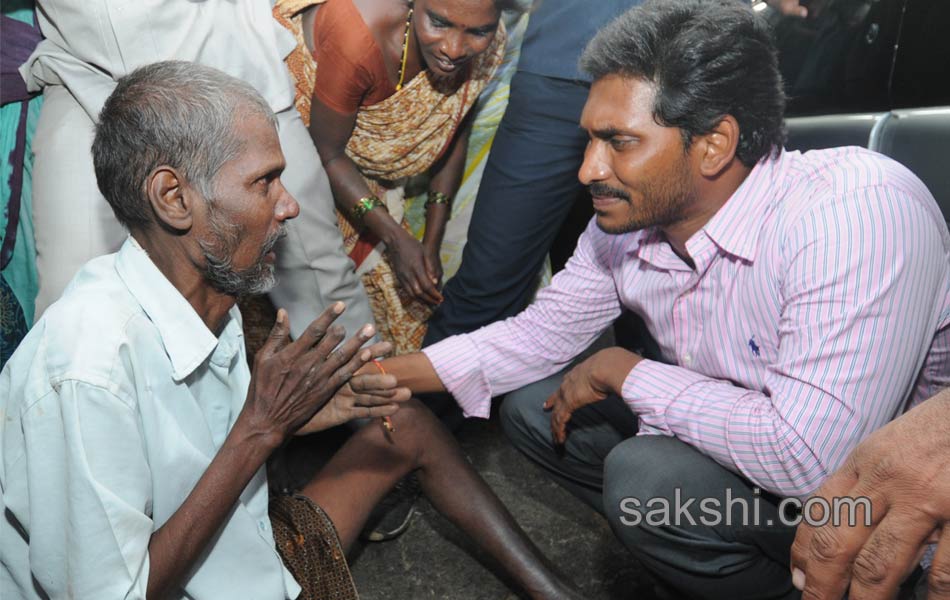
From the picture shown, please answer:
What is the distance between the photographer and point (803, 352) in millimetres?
1901

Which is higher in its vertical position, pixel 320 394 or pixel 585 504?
pixel 320 394

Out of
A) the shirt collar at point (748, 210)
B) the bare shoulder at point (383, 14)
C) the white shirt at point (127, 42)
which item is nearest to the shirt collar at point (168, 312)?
the white shirt at point (127, 42)

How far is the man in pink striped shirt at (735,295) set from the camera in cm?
188

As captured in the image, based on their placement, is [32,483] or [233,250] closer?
[32,483]

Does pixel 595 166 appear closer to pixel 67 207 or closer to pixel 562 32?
pixel 562 32

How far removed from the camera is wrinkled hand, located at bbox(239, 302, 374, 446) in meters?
1.75

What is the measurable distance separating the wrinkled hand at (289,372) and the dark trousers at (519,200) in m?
1.28

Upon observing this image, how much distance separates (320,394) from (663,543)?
0.82 meters

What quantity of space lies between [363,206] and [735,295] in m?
1.30

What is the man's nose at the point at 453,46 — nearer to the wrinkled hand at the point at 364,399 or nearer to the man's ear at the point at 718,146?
the man's ear at the point at 718,146

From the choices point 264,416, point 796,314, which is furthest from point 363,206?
point 796,314

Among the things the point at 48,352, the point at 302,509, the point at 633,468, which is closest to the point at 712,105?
the point at 633,468

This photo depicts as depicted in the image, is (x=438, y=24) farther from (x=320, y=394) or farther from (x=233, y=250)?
(x=320, y=394)

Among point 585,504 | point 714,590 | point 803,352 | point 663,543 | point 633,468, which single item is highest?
point 803,352
